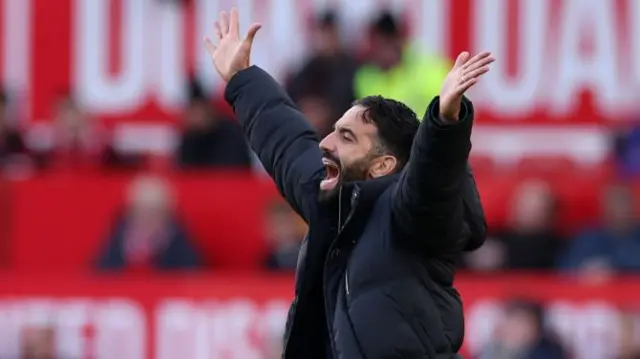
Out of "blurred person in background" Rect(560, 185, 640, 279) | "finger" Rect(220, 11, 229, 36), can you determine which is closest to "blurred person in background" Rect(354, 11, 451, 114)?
"blurred person in background" Rect(560, 185, 640, 279)

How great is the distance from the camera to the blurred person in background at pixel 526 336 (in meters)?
9.88

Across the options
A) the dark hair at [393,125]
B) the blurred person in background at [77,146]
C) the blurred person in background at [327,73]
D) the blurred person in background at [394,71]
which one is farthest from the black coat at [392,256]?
the blurred person in background at [77,146]

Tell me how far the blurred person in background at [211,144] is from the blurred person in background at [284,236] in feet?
4.41

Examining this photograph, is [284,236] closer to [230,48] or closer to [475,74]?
[230,48]

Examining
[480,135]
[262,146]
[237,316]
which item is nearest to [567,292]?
[237,316]

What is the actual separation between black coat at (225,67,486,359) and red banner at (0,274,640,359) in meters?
4.59

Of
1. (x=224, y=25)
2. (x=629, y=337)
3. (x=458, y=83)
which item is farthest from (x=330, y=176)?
(x=629, y=337)

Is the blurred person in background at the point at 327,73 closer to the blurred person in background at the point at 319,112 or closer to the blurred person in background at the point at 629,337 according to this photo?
the blurred person in background at the point at 319,112

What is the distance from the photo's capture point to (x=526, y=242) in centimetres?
1102

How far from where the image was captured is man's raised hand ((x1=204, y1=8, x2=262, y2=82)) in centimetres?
620

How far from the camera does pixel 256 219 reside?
11617 mm

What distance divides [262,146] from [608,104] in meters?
8.10

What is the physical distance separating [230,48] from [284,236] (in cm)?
486

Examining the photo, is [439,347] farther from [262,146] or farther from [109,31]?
[109,31]
